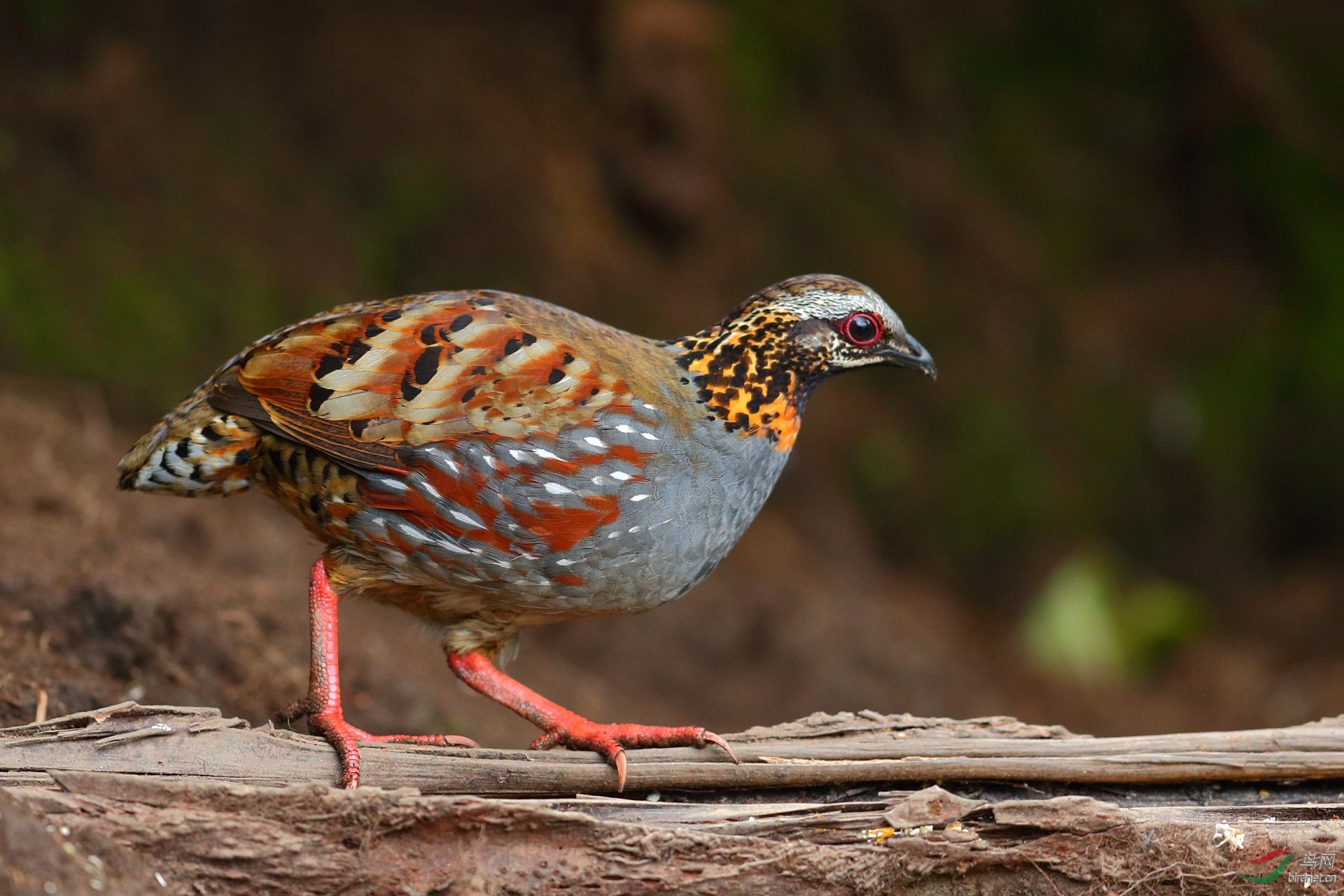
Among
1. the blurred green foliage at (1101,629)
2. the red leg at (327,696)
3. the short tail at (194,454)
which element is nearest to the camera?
the red leg at (327,696)

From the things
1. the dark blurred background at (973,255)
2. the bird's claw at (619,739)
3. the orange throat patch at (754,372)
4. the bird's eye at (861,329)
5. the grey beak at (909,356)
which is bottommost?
the bird's claw at (619,739)

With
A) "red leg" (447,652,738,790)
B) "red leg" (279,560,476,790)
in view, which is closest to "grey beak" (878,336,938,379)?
"red leg" (447,652,738,790)

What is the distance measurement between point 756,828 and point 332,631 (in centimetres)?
156

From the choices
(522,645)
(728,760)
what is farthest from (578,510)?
(522,645)

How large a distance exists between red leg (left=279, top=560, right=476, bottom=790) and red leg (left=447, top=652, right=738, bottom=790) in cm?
33

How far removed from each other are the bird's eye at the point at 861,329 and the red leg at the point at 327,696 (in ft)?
6.48

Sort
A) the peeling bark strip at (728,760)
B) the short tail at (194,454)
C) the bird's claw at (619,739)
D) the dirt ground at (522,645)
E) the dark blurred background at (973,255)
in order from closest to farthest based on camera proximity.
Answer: the peeling bark strip at (728,760) < the bird's claw at (619,739) < the short tail at (194,454) < the dirt ground at (522,645) < the dark blurred background at (973,255)

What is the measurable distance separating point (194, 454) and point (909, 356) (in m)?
2.63

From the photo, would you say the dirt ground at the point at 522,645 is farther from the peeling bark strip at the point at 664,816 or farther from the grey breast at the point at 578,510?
the peeling bark strip at the point at 664,816

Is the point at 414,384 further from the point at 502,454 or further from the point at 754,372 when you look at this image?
the point at 754,372

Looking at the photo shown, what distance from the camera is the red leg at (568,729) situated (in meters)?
3.99

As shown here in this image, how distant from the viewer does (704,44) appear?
9688mm

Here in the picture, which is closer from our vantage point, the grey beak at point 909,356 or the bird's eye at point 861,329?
the bird's eye at point 861,329

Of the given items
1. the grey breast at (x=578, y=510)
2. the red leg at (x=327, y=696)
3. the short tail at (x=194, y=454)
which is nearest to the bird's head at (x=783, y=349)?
the grey breast at (x=578, y=510)
